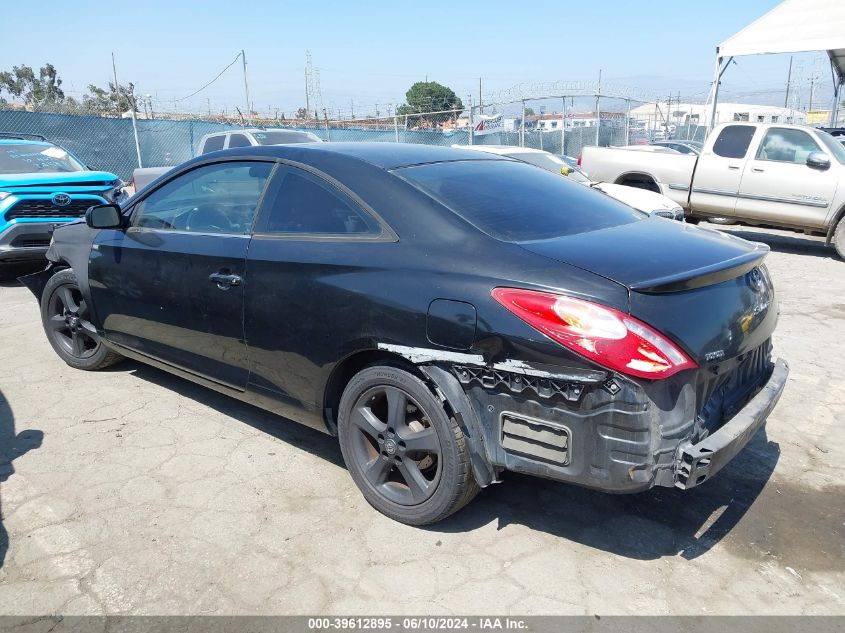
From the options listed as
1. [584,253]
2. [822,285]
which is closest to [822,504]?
[584,253]

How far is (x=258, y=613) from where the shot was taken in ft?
7.89

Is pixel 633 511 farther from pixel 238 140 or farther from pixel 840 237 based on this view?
pixel 238 140

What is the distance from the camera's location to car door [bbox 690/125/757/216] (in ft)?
31.4

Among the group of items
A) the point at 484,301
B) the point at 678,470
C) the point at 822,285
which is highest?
the point at 484,301

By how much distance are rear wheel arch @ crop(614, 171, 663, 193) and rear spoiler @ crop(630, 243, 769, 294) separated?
26.1 feet

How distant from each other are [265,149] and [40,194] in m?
5.38

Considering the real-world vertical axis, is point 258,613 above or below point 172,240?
below

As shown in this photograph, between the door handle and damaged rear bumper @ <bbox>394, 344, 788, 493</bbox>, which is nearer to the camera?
damaged rear bumper @ <bbox>394, 344, 788, 493</bbox>

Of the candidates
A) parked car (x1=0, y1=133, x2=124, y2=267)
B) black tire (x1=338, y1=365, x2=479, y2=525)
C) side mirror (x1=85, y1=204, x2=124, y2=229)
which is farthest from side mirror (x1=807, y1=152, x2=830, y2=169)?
parked car (x1=0, y1=133, x2=124, y2=267)

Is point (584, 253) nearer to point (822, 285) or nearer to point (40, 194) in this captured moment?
point (822, 285)

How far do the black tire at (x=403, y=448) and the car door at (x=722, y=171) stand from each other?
8369 millimetres

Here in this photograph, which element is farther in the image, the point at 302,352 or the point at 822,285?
the point at 822,285

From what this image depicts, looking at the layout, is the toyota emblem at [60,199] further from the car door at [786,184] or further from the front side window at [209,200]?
the car door at [786,184]

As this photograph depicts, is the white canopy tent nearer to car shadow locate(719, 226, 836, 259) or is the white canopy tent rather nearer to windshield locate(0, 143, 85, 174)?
car shadow locate(719, 226, 836, 259)
